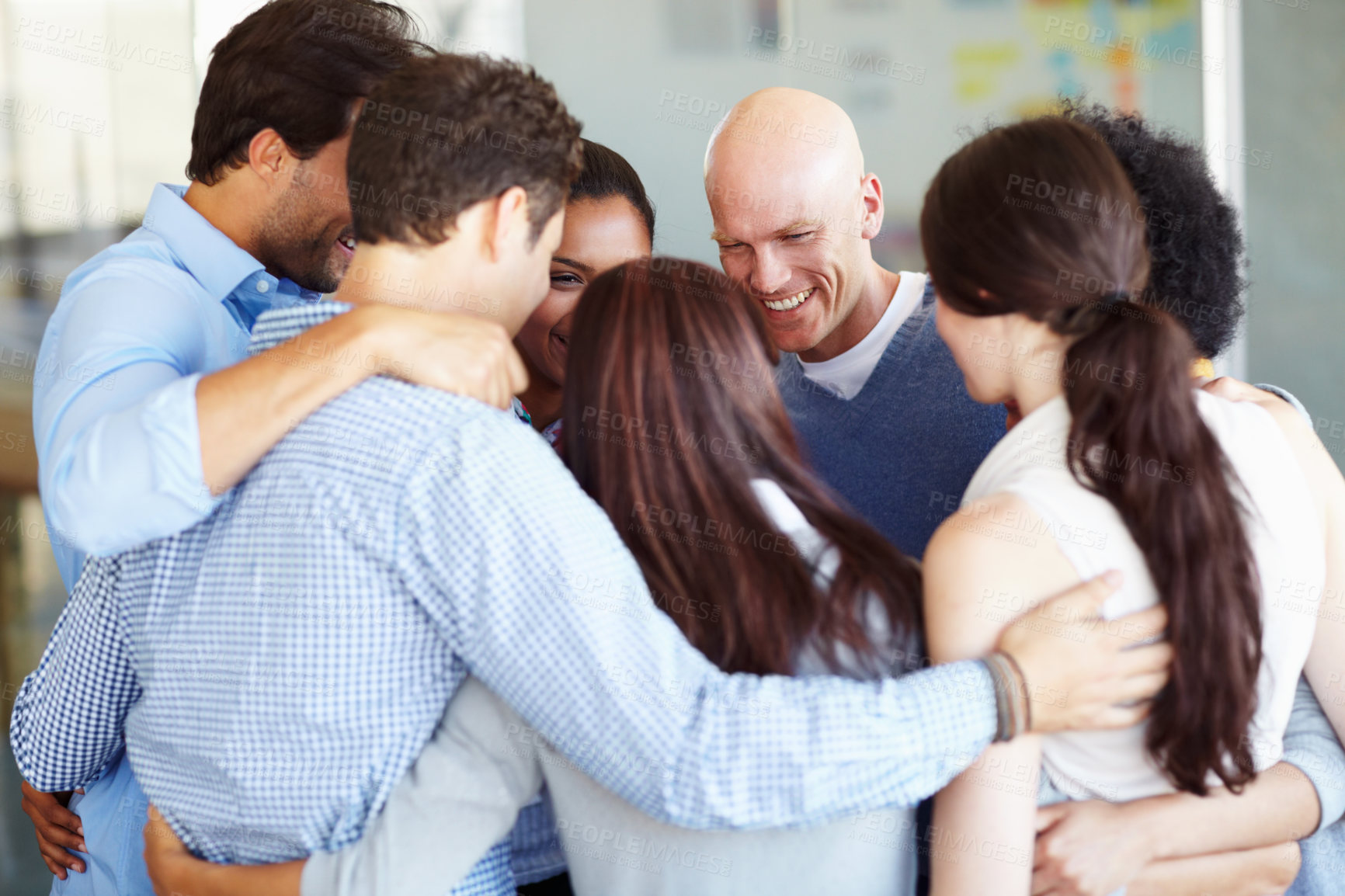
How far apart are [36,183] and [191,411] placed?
83.1 inches

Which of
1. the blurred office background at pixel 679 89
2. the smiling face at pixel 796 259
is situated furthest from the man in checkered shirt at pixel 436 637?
the blurred office background at pixel 679 89

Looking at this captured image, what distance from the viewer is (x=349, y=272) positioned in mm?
1217

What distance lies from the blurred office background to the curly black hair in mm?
1498

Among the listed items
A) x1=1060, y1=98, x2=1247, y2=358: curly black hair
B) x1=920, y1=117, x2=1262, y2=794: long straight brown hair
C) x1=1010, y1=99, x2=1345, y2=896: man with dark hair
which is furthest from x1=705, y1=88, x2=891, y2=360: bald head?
x1=920, y1=117, x2=1262, y2=794: long straight brown hair

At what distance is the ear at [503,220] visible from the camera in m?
1.19

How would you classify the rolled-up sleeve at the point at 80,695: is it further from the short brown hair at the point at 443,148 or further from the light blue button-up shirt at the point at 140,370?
the short brown hair at the point at 443,148

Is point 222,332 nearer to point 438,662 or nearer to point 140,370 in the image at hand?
point 140,370

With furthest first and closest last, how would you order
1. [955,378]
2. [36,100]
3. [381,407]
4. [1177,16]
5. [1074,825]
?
[1177,16] < [36,100] < [955,378] < [1074,825] < [381,407]

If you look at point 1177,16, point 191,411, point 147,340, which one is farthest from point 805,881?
point 1177,16

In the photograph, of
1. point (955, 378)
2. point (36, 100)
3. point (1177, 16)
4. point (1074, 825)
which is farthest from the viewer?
point (1177, 16)

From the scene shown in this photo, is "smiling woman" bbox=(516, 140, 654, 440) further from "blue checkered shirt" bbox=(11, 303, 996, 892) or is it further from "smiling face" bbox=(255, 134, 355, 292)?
"blue checkered shirt" bbox=(11, 303, 996, 892)

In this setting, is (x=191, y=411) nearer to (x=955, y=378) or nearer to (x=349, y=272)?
(x=349, y=272)

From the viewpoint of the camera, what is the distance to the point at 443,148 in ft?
3.80

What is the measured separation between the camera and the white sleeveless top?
3.53ft
